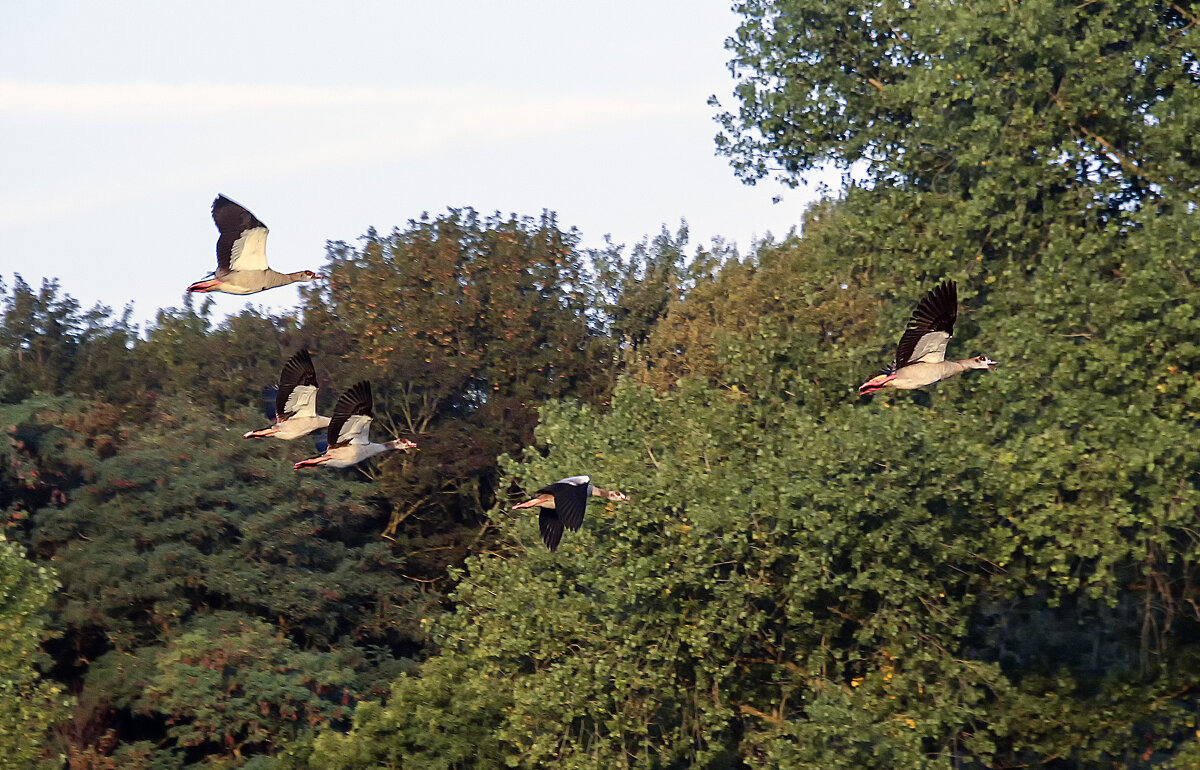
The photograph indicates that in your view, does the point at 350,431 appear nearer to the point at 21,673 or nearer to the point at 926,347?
the point at 926,347

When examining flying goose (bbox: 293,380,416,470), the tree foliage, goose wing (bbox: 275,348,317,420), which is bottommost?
the tree foliage

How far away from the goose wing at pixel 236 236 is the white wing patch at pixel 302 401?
1.35 meters

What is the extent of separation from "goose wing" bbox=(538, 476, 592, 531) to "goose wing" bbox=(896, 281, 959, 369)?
390 cm

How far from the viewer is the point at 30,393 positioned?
116 ft

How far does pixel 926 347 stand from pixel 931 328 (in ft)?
1.33

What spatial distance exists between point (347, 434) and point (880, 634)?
744 cm

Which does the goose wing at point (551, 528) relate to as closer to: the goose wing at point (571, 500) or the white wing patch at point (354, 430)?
the goose wing at point (571, 500)

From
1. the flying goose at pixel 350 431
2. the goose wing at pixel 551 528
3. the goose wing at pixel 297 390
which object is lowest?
the goose wing at pixel 551 528

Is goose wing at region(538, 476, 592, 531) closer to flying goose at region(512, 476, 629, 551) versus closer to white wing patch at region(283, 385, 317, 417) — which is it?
flying goose at region(512, 476, 629, 551)

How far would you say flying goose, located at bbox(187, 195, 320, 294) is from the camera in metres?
16.5

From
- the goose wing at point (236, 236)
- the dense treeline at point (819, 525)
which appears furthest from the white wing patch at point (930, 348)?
the goose wing at point (236, 236)

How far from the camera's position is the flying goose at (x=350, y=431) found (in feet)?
56.1

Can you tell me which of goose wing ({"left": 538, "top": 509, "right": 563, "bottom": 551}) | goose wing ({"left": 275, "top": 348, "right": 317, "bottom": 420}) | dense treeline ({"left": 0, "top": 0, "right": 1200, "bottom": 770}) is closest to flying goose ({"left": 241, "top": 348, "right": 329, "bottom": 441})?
goose wing ({"left": 275, "top": 348, "right": 317, "bottom": 420})

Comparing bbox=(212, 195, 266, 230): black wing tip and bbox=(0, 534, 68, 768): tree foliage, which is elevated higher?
bbox=(212, 195, 266, 230): black wing tip
